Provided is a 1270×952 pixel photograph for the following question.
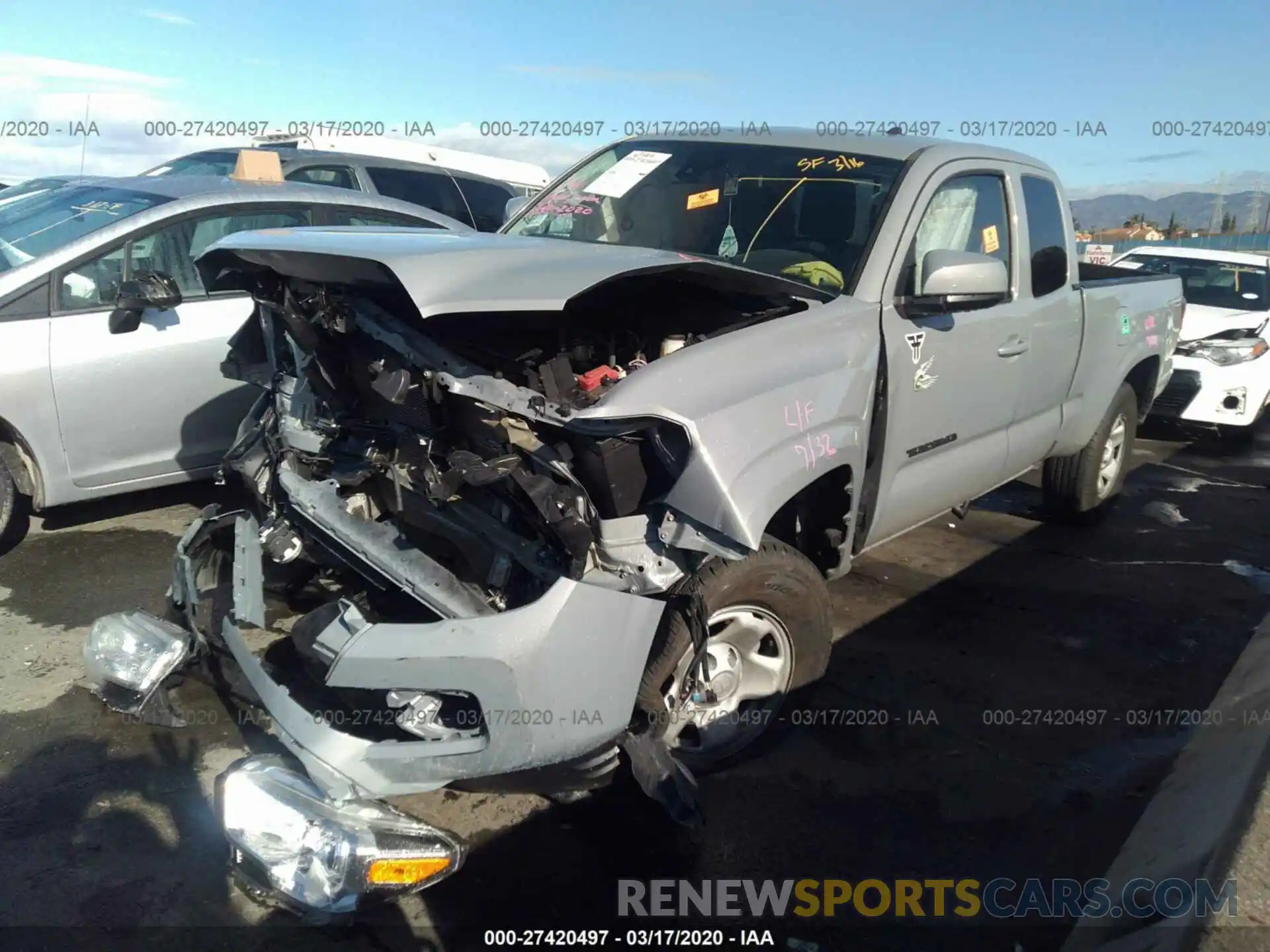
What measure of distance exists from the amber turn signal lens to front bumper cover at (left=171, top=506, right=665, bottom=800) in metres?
0.17

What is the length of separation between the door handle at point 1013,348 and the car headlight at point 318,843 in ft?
9.81

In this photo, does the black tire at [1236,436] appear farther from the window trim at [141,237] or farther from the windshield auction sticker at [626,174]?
the window trim at [141,237]

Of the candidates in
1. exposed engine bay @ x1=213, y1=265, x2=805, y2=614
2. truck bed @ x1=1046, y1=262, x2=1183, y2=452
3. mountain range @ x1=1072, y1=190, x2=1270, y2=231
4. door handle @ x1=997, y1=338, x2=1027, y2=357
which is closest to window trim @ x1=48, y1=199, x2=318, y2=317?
exposed engine bay @ x1=213, y1=265, x2=805, y2=614

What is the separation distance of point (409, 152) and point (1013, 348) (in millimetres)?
7970

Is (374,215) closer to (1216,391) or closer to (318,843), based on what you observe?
(318,843)

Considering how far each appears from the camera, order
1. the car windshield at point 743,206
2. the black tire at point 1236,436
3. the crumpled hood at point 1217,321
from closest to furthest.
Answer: the car windshield at point 743,206
the crumpled hood at point 1217,321
the black tire at point 1236,436

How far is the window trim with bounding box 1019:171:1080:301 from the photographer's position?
14.1 ft

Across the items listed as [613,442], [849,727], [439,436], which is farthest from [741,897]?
[439,436]

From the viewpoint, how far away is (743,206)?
378 centimetres

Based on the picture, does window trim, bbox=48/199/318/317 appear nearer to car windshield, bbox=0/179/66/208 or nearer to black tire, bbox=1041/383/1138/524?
car windshield, bbox=0/179/66/208

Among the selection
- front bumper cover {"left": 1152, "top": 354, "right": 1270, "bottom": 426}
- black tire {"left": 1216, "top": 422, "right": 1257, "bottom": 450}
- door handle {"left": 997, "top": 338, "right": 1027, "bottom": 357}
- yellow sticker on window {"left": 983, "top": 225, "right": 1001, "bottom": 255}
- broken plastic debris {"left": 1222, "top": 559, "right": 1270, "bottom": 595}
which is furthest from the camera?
black tire {"left": 1216, "top": 422, "right": 1257, "bottom": 450}

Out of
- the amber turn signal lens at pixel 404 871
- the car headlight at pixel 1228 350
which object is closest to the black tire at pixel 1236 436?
the car headlight at pixel 1228 350

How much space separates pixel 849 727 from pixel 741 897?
1032 millimetres

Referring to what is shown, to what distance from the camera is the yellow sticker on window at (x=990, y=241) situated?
4.11 metres
